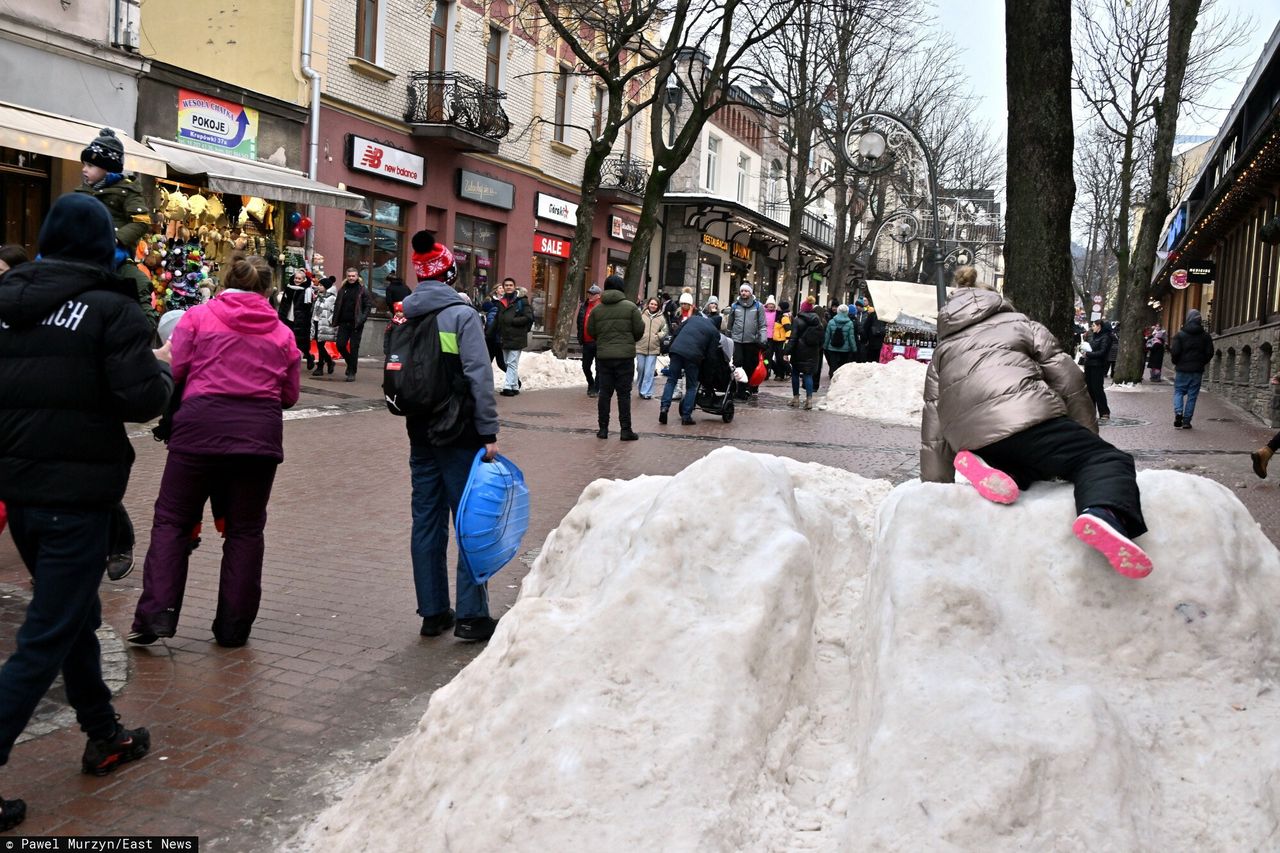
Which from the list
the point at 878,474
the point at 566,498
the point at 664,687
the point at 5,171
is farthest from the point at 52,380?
the point at 5,171

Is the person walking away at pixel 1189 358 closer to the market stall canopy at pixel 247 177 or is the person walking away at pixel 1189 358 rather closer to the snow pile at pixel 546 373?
the snow pile at pixel 546 373

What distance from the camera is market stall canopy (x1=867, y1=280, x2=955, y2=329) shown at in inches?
1395

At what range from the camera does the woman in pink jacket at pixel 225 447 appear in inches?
207

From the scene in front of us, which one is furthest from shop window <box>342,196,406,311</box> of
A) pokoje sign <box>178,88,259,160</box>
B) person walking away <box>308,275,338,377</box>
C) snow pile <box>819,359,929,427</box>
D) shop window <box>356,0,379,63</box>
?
snow pile <box>819,359,929,427</box>

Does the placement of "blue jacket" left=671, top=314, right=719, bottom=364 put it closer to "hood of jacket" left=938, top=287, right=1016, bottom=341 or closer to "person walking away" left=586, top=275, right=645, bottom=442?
"person walking away" left=586, top=275, right=645, bottom=442

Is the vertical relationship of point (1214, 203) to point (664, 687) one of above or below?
above

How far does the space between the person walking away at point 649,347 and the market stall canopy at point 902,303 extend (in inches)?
670

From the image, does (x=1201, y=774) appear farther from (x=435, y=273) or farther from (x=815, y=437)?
(x=815, y=437)

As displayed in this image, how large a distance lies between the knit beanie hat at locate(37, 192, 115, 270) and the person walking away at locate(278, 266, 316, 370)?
15.6 m

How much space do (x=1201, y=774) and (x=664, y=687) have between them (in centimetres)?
139

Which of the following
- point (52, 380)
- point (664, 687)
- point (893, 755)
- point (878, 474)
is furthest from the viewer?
point (878, 474)

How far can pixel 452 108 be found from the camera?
1040 inches

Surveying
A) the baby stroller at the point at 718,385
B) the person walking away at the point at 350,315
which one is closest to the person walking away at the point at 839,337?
the baby stroller at the point at 718,385

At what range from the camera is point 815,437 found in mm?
15102
